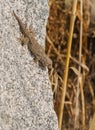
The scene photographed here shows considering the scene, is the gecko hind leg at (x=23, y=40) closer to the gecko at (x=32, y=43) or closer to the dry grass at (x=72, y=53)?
the gecko at (x=32, y=43)

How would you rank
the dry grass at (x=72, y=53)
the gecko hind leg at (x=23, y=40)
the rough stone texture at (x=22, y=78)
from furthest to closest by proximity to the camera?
the dry grass at (x=72, y=53)
the gecko hind leg at (x=23, y=40)
the rough stone texture at (x=22, y=78)

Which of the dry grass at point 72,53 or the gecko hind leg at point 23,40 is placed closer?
the gecko hind leg at point 23,40

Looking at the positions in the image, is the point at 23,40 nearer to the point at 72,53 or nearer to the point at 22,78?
the point at 22,78

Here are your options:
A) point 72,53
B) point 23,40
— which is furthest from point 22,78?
point 72,53

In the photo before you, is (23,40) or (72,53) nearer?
(23,40)

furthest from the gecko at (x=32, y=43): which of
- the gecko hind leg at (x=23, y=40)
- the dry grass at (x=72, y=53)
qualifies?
the dry grass at (x=72, y=53)

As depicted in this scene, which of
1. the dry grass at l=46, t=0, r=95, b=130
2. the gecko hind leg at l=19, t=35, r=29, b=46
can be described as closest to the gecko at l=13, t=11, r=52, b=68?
the gecko hind leg at l=19, t=35, r=29, b=46

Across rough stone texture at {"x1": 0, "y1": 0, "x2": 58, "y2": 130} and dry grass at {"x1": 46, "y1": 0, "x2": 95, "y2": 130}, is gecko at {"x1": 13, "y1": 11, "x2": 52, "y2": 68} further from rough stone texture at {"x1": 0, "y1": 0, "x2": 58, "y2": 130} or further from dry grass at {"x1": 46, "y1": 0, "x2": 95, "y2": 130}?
dry grass at {"x1": 46, "y1": 0, "x2": 95, "y2": 130}

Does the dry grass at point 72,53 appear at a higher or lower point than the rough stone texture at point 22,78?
lower
